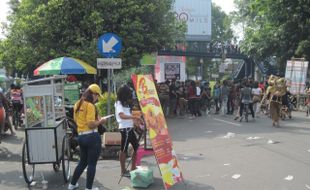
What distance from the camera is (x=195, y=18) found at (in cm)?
4556

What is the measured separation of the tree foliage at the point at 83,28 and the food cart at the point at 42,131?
1022 cm

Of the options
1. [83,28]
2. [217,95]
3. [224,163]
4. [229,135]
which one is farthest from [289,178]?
[217,95]

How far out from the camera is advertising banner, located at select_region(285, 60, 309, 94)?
24875 mm

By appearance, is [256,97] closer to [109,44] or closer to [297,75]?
[297,75]

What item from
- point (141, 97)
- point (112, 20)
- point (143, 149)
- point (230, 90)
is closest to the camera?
point (141, 97)

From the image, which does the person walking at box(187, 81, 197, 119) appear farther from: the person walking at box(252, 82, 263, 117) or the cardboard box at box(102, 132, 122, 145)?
the cardboard box at box(102, 132, 122, 145)

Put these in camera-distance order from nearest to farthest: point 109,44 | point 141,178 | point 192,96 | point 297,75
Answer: point 141,178, point 109,44, point 192,96, point 297,75

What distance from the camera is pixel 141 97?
7.80 metres

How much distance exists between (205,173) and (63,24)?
12388mm

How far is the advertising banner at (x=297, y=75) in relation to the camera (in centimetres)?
2488

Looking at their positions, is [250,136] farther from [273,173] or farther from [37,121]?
[37,121]

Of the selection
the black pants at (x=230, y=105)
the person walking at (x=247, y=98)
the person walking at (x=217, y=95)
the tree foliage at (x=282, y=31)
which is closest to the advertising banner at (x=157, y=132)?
the person walking at (x=247, y=98)

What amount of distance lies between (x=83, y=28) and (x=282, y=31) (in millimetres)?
12268

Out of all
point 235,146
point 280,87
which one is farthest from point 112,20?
point 235,146
